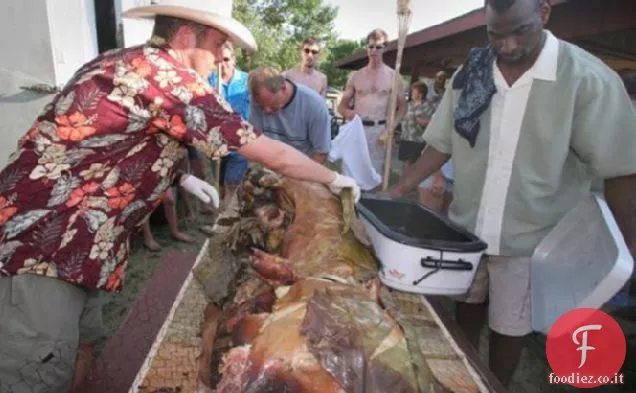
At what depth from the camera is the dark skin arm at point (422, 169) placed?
263cm

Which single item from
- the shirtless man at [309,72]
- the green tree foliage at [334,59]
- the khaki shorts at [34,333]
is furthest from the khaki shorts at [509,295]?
the green tree foliage at [334,59]

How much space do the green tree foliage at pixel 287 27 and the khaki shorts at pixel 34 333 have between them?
67.7ft

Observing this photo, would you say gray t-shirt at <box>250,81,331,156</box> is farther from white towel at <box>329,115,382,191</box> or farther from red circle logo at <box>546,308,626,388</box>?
red circle logo at <box>546,308,626,388</box>

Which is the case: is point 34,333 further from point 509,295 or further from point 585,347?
point 585,347

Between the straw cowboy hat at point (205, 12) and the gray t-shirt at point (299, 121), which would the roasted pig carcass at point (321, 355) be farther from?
the gray t-shirt at point (299, 121)

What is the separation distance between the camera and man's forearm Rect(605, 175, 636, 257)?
187 centimetres

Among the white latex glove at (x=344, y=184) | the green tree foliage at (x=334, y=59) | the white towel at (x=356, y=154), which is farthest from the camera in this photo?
the green tree foliage at (x=334, y=59)

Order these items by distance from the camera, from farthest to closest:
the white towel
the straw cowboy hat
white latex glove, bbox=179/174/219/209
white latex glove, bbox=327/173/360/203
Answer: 1. the white towel
2. white latex glove, bbox=179/174/219/209
3. white latex glove, bbox=327/173/360/203
4. the straw cowboy hat

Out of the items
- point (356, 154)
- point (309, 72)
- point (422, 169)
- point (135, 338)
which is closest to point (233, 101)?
point (309, 72)

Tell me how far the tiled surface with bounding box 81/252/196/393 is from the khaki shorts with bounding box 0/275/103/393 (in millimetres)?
474

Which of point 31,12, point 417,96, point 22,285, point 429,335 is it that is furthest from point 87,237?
point 417,96

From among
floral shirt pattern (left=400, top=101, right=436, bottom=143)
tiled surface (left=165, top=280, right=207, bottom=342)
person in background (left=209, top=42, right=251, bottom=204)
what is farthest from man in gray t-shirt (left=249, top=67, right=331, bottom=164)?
floral shirt pattern (left=400, top=101, right=436, bottom=143)

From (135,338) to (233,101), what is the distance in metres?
2.72

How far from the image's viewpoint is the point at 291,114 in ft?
12.6
